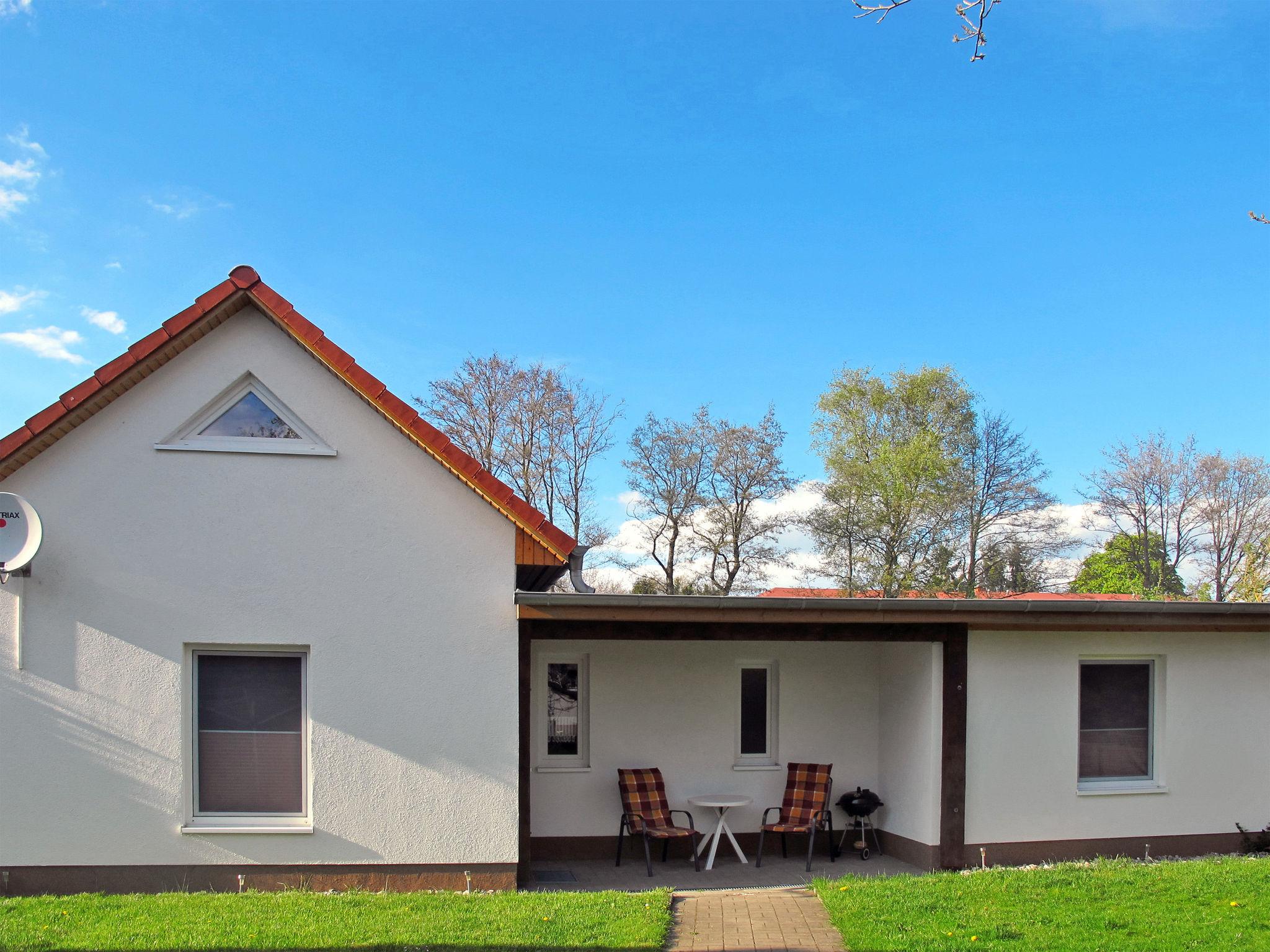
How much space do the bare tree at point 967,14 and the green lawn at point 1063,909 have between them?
5411mm

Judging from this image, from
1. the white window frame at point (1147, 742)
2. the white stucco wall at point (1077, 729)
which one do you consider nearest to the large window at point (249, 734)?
the white stucco wall at point (1077, 729)

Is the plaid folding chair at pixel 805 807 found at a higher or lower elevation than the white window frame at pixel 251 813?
lower

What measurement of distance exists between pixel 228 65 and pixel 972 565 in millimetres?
35291

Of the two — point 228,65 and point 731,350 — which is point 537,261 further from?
point 228,65

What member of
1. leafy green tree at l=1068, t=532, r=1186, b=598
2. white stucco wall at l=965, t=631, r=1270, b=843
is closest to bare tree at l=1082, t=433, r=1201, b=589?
leafy green tree at l=1068, t=532, r=1186, b=598

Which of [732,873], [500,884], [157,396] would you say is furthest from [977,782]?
[157,396]

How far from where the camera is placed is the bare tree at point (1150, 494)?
39281 millimetres

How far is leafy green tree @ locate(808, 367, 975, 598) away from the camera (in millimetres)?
39812

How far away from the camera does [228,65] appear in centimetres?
1188

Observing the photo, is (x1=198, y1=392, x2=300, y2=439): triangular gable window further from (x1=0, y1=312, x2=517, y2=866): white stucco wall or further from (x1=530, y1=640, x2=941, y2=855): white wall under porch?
(x1=530, y1=640, x2=941, y2=855): white wall under porch

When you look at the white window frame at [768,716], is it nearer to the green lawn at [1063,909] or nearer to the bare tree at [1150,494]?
the green lawn at [1063,909]

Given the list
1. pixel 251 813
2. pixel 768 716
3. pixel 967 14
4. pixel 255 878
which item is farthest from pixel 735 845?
pixel 967 14

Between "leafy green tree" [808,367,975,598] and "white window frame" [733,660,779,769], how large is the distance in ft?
96.2

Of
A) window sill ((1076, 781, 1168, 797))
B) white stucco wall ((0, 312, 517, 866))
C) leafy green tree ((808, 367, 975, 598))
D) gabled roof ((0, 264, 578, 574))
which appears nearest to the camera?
gabled roof ((0, 264, 578, 574))
